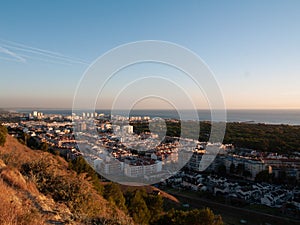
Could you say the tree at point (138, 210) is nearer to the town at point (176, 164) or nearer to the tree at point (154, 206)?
the tree at point (154, 206)

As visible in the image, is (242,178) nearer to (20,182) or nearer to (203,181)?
(203,181)

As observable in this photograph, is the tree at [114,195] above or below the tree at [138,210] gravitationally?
above

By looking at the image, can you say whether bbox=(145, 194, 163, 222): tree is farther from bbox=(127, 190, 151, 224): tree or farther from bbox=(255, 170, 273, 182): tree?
bbox=(255, 170, 273, 182): tree

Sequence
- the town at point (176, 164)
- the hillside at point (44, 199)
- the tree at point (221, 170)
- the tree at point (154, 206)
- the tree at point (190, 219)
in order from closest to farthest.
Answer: the hillside at point (44, 199) < the tree at point (190, 219) < the tree at point (154, 206) < the town at point (176, 164) < the tree at point (221, 170)

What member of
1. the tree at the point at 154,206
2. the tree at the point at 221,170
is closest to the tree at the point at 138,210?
the tree at the point at 154,206

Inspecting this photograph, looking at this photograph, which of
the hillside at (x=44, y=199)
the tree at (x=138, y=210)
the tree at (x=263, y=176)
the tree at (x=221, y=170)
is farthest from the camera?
the tree at (x=221, y=170)

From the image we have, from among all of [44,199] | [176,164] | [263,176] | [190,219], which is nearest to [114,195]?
[190,219]

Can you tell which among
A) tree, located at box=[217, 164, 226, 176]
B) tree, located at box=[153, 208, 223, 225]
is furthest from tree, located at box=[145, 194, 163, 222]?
tree, located at box=[217, 164, 226, 176]

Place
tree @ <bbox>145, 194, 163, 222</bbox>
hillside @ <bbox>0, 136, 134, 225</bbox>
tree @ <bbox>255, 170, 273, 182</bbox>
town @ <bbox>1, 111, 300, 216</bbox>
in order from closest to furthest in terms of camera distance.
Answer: hillside @ <bbox>0, 136, 134, 225</bbox> < tree @ <bbox>145, 194, 163, 222</bbox> < town @ <bbox>1, 111, 300, 216</bbox> < tree @ <bbox>255, 170, 273, 182</bbox>
